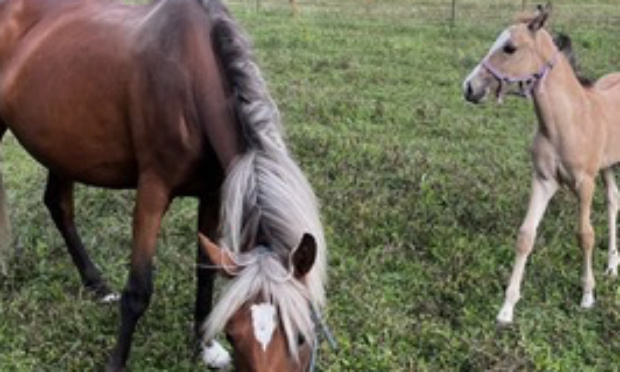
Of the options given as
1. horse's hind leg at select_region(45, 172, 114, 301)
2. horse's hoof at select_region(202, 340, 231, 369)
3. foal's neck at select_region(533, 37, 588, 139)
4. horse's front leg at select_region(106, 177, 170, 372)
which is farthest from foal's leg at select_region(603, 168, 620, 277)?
horse's hind leg at select_region(45, 172, 114, 301)

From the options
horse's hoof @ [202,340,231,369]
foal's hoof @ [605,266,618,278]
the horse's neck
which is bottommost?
foal's hoof @ [605,266,618,278]

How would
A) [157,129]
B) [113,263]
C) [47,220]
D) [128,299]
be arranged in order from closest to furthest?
[157,129]
[128,299]
[113,263]
[47,220]

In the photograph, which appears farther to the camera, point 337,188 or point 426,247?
point 337,188

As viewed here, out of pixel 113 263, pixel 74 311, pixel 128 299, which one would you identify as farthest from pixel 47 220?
pixel 128 299

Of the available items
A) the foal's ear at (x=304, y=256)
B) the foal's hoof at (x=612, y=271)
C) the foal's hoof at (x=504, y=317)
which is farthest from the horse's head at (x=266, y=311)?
the foal's hoof at (x=612, y=271)

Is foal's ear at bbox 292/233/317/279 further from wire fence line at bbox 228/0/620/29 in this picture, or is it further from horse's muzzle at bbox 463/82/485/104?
wire fence line at bbox 228/0/620/29

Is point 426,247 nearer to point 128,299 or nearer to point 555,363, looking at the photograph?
point 555,363

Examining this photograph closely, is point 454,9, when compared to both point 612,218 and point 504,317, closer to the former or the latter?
point 612,218

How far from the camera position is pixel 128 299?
11.5 ft

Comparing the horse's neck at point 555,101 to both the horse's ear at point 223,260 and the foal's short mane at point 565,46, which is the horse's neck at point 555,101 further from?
the horse's ear at point 223,260

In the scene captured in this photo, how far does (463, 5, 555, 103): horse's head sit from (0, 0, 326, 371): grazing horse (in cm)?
160

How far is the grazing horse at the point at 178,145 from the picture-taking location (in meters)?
2.38

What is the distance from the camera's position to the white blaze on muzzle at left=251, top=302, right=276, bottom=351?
229 centimetres

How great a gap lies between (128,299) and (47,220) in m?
1.96
